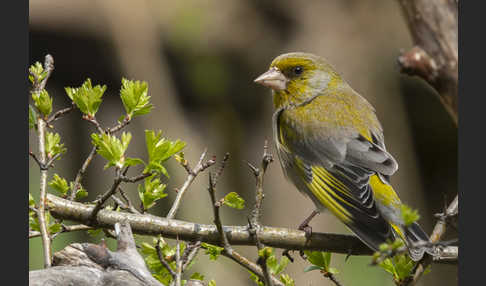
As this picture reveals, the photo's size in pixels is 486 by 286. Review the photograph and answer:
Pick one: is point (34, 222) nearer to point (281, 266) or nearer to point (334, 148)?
point (281, 266)

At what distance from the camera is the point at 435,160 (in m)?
5.58

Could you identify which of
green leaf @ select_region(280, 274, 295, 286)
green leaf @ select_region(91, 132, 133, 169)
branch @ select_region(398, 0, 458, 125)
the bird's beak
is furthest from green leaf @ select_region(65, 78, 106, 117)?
branch @ select_region(398, 0, 458, 125)

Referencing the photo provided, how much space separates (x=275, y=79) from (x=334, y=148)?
1.20 feet

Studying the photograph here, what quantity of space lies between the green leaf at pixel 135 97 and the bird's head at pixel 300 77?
89cm

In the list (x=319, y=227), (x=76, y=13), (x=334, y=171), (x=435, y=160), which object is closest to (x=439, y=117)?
(x=435, y=160)

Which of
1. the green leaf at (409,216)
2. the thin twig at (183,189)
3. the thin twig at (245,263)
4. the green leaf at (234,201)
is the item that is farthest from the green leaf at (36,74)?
the green leaf at (409,216)

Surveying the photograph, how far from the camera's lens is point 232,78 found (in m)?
5.91

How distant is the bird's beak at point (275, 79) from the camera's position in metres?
2.62

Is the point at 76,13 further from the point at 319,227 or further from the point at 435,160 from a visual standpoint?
the point at 435,160

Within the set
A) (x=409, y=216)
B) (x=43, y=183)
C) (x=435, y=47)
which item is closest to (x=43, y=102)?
(x=43, y=183)

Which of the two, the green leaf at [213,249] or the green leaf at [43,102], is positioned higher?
the green leaf at [43,102]

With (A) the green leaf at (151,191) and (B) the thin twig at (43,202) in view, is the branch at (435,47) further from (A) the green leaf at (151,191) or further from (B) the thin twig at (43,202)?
(B) the thin twig at (43,202)

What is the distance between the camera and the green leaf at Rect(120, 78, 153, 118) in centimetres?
184

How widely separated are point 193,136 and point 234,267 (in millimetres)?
1221
